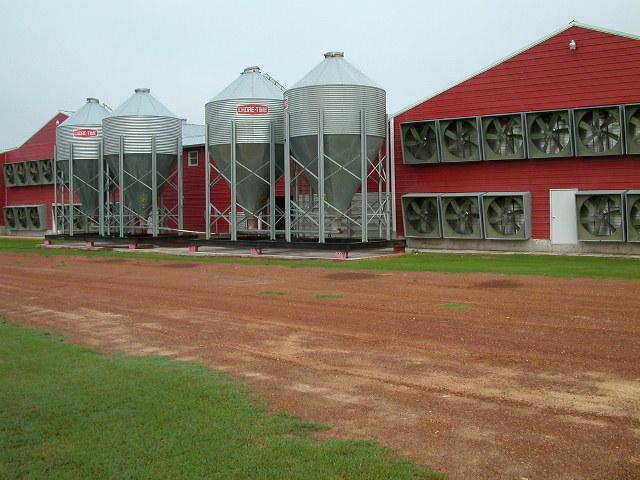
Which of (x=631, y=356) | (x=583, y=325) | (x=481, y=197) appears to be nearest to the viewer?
(x=631, y=356)

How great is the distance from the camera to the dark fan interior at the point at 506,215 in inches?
1080

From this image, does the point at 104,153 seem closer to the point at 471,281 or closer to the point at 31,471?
the point at 471,281

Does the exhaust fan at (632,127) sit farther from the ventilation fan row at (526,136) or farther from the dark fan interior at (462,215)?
the dark fan interior at (462,215)

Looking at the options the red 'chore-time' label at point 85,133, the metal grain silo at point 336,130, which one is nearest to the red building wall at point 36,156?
the red 'chore-time' label at point 85,133

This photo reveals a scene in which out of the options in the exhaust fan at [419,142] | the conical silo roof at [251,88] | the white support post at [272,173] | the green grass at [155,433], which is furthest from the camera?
the conical silo roof at [251,88]

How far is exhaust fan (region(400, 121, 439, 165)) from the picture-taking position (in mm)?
29766

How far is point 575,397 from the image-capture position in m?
7.38

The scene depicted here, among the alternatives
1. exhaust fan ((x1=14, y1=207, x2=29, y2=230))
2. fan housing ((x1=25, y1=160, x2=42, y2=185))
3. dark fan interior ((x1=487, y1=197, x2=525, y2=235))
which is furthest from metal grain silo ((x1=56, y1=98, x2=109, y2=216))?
dark fan interior ((x1=487, y1=197, x2=525, y2=235))

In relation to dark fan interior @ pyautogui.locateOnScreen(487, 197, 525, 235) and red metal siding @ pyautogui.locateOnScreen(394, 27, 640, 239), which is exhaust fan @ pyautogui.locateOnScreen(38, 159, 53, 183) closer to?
red metal siding @ pyautogui.locateOnScreen(394, 27, 640, 239)

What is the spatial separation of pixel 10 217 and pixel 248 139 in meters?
30.1

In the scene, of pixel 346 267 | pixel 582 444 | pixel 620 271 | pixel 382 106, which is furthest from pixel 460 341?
pixel 382 106

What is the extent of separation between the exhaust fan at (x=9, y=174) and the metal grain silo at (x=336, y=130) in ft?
105

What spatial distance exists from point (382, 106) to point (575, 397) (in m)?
22.9

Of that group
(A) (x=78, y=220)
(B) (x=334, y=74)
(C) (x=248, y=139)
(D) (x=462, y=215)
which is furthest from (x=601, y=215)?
(A) (x=78, y=220)
